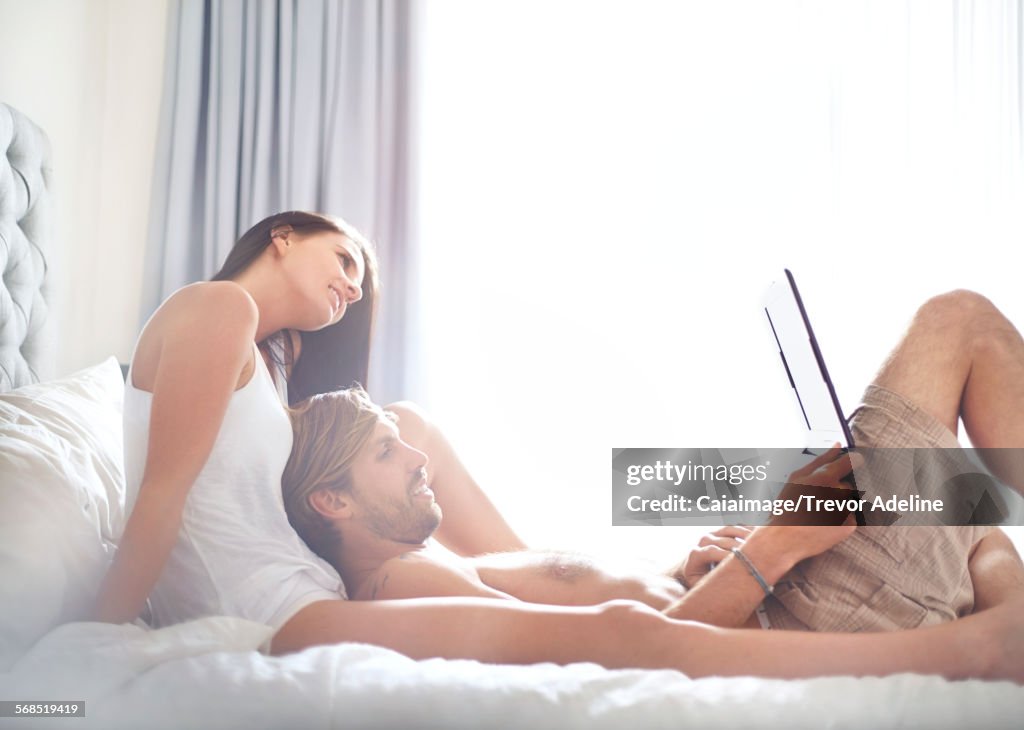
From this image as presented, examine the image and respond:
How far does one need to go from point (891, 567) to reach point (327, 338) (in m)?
0.86

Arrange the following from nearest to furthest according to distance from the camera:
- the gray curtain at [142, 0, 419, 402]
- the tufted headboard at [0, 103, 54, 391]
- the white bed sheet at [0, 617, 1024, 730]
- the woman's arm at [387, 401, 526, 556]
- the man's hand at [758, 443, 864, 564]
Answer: the white bed sheet at [0, 617, 1024, 730] < the man's hand at [758, 443, 864, 564] < the woman's arm at [387, 401, 526, 556] < the tufted headboard at [0, 103, 54, 391] < the gray curtain at [142, 0, 419, 402]

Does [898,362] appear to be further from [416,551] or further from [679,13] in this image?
[679,13]

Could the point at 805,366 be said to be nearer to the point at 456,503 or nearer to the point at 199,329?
the point at 456,503

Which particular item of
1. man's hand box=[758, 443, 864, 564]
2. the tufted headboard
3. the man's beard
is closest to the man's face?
the man's beard

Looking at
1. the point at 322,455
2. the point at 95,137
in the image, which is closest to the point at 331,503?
the point at 322,455

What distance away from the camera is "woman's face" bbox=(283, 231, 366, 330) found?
45.6 inches

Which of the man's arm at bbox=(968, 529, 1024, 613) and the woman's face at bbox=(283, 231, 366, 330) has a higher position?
the woman's face at bbox=(283, 231, 366, 330)

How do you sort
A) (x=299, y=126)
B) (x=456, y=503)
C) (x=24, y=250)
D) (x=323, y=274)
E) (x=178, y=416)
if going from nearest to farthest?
(x=178, y=416) < (x=323, y=274) < (x=456, y=503) < (x=24, y=250) < (x=299, y=126)

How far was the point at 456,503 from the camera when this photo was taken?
1369 mm

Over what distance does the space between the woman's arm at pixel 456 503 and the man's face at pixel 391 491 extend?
0.21 metres

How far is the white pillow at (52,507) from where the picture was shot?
0.91m

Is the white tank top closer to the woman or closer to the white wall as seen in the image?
the woman

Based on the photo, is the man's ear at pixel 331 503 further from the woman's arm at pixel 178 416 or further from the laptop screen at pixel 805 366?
the laptop screen at pixel 805 366

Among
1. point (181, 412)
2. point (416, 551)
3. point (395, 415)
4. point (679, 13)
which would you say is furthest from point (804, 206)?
point (181, 412)
